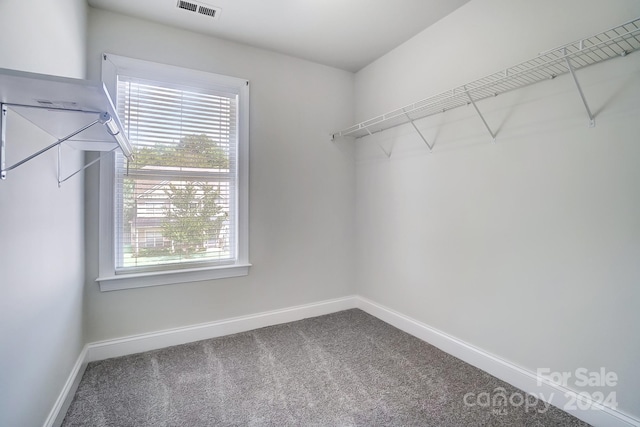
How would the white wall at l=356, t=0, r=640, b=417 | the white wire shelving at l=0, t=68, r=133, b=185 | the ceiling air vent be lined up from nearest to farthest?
the white wire shelving at l=0, t=68, r=133, b=185 < the white wall at l=356, t=0, r=640, b=417 < the ceiling air vent

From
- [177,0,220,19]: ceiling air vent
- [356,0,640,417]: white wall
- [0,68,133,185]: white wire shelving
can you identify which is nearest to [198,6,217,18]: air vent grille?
[177,0,220,19]: ceiling air vent

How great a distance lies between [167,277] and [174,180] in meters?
0.79

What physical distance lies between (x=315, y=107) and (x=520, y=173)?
1955 millimetres

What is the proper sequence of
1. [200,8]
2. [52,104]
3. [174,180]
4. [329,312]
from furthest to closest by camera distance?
[329,312] → [174,180] → [200,8] → [52,104]

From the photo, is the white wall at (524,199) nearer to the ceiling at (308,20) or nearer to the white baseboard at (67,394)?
the ceiling at (308,20)

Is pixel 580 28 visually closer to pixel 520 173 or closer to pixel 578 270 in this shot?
pixel 520 173

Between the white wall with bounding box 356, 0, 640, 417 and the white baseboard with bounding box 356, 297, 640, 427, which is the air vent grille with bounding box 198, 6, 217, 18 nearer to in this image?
the white wall with bounding box 356, 0, 640, 417

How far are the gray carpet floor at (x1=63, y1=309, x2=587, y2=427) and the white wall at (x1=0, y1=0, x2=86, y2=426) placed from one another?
0.36 m

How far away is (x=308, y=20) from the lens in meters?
2.32

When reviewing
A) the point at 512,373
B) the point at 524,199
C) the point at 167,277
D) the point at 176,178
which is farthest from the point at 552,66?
the point at 167,277

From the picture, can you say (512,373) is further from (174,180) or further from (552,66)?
(174,180)

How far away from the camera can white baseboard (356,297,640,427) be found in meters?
1.49

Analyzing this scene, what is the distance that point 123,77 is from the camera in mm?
2252

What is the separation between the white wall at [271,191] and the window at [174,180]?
0.09 m
